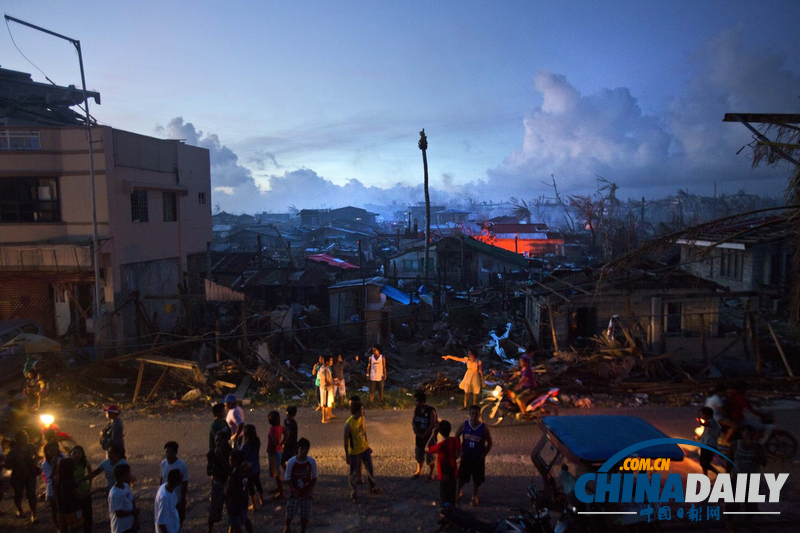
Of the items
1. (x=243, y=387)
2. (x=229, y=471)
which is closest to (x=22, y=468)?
(x=229, y=471)

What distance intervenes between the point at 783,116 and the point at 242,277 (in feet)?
79.7

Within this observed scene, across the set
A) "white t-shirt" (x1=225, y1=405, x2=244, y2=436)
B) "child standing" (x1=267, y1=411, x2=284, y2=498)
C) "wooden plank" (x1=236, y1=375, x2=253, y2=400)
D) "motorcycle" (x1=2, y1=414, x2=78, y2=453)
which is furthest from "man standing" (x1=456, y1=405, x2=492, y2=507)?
"wooden plank" (x1=236, y1=375, x2=253, y2=400)

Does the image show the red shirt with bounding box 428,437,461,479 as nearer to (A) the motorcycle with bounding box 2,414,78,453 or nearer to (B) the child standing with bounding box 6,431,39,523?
(B) the child standing with bounding box 6,431,39,523

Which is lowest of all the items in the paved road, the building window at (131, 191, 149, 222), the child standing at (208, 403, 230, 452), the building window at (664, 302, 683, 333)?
the paved road

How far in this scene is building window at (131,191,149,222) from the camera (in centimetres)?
1775

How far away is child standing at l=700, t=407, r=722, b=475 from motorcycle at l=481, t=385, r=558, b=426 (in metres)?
3.18

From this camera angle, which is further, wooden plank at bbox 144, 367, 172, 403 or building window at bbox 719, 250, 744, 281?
building window at bbox 719, 250, 744, 281

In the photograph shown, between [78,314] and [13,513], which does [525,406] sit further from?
[78,314]

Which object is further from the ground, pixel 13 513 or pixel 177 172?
pixel 177 172

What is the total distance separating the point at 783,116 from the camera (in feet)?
21.9

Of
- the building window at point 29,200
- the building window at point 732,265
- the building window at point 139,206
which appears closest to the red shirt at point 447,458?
the building window at point 139,206

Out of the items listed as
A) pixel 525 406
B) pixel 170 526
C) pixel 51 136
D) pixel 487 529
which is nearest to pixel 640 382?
pixel 525 406

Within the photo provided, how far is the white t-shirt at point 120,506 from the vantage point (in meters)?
5.52

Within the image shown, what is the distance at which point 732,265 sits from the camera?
24.6 m
